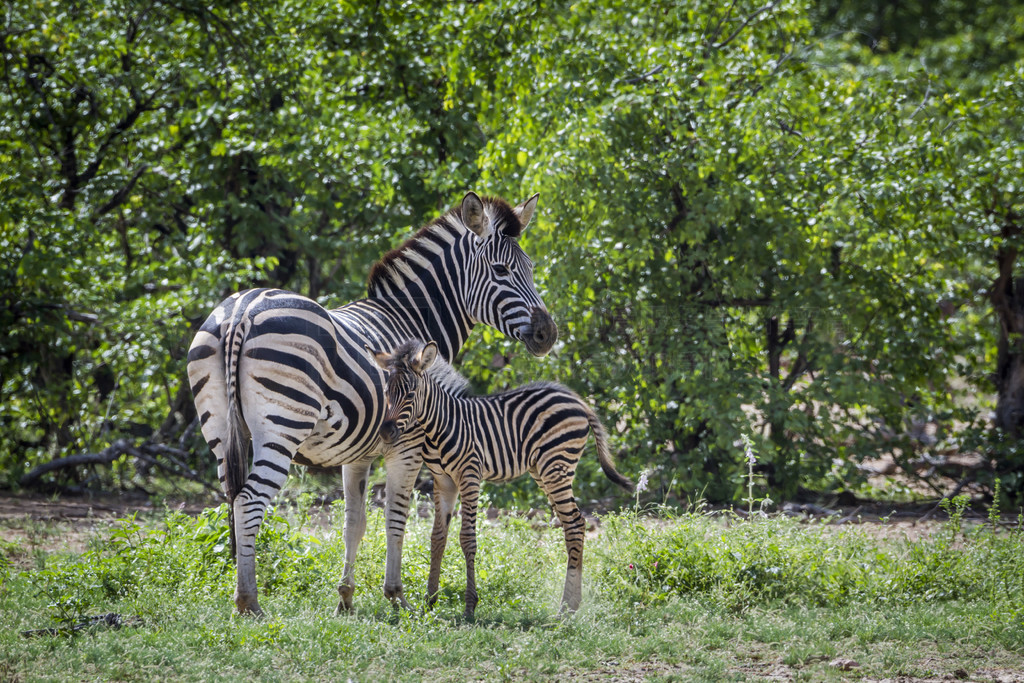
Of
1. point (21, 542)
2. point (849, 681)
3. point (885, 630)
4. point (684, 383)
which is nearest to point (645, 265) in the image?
point (684, 383)

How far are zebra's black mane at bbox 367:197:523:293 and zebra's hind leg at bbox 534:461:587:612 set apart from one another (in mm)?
1653

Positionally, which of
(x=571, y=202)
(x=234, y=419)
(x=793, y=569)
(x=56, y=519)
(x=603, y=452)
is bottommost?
(x=56, y=519)

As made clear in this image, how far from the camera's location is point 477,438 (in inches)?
232

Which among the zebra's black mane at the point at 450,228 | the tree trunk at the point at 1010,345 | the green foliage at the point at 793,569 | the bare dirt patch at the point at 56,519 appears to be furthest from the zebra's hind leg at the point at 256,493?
the tree trunk at the point at 1010,345

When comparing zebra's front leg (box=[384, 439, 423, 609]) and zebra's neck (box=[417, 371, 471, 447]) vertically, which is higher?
zebra's neck (box=[417, 371, 471, 447])

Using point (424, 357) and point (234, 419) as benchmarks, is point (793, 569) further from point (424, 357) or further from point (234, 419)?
point (234, 419)

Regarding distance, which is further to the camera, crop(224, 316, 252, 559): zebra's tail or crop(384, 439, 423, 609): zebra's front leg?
crop(384, 439, 423, 609): zebra's front leg

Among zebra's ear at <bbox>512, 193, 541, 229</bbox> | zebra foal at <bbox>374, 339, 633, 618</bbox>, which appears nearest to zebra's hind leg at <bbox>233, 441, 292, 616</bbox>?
zebra foal at <bbox>374, 339, 633, 618</bbox>

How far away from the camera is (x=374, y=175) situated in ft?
33.2

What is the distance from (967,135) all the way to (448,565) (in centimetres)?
726

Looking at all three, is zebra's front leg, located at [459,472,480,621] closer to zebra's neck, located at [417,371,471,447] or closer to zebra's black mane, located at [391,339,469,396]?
zebra's neck, located at [417,371,471,447]

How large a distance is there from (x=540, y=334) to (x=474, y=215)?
0.93 metres

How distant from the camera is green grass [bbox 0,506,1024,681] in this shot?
4.78 m

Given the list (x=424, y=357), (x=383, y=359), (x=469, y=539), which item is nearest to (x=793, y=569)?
(x=469, y=539)
